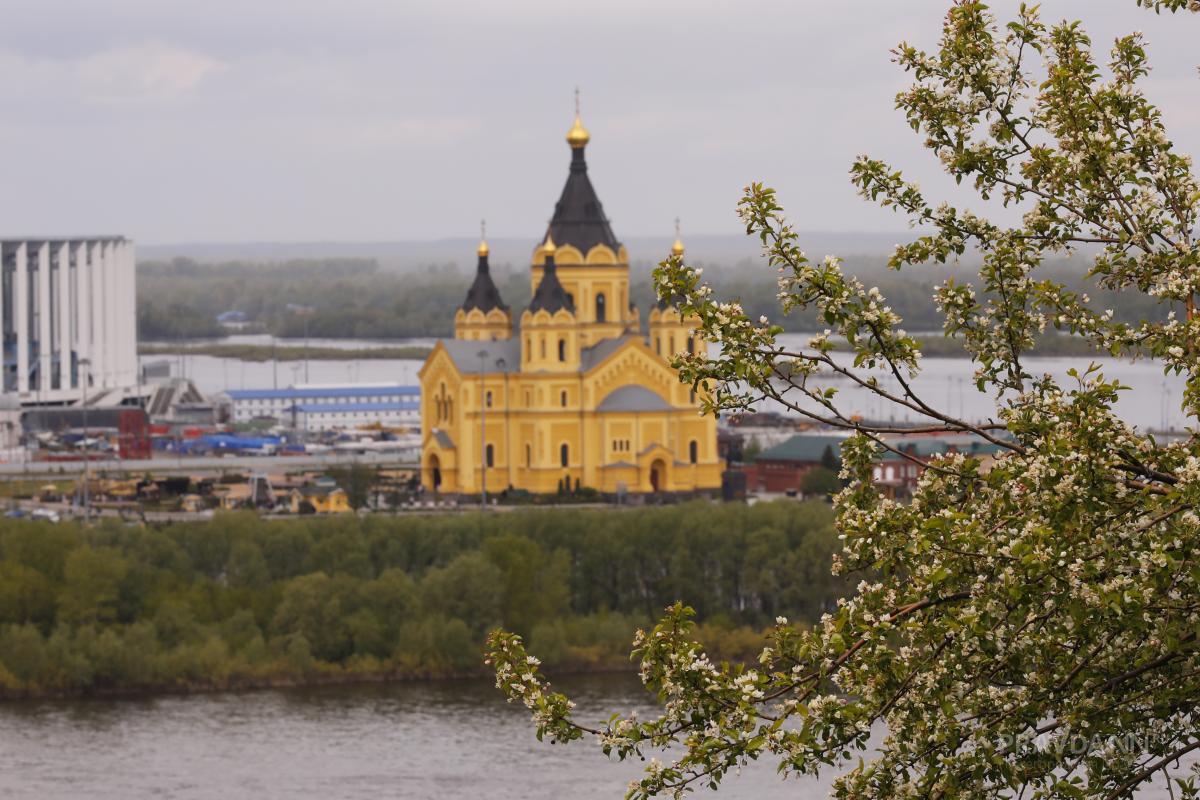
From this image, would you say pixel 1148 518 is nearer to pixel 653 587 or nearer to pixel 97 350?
pixel 653 587

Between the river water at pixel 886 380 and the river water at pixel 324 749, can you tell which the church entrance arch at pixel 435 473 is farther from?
the river water at pixel 324 749

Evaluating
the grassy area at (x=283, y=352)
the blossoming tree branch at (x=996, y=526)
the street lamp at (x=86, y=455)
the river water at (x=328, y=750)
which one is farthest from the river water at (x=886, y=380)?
the blossoming tree branch at (x=996, y=526)

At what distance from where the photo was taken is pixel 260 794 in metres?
22.6

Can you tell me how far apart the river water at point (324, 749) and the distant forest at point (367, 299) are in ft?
196

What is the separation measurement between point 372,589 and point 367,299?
4611 inches

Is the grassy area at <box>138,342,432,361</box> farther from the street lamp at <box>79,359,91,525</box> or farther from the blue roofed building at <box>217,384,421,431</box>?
the street lamp at <box>79,359,91,525</box>

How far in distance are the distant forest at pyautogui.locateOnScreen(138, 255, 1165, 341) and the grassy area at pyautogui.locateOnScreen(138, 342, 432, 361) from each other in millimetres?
4175

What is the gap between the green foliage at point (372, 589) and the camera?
3081 centimetres

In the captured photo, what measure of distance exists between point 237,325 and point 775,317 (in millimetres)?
56989

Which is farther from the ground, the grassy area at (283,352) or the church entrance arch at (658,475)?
the grassy area at (283,352)

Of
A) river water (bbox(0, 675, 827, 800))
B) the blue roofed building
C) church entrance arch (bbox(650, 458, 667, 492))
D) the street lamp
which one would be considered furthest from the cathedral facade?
the blue roofed building

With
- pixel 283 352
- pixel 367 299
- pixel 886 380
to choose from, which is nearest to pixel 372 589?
pixel 886 380

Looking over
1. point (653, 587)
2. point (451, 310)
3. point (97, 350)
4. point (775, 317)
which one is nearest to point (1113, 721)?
point (653, 587)

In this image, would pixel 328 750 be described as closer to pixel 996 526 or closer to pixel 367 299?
pixel 996 526
